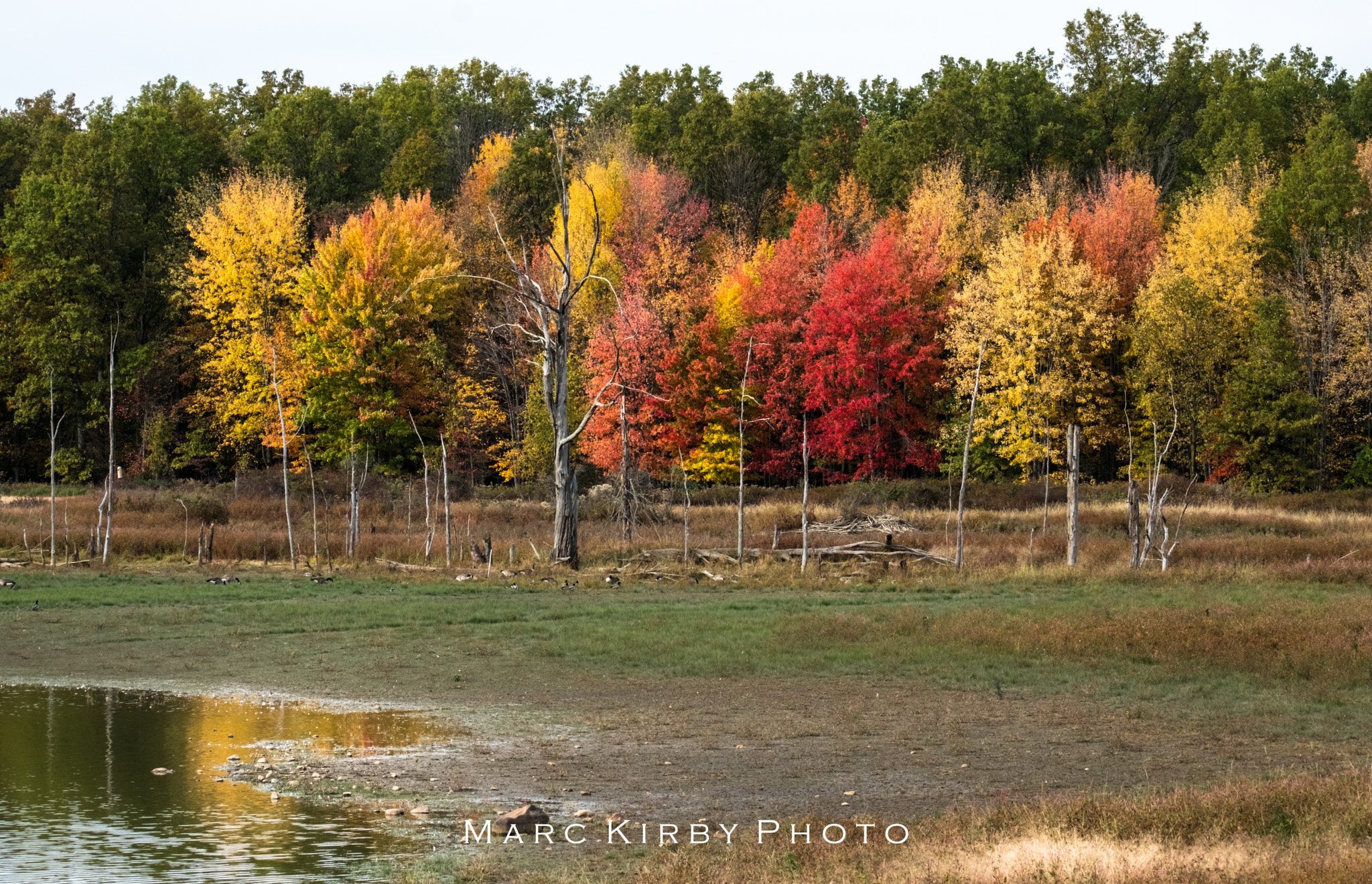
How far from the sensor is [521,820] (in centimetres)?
1170

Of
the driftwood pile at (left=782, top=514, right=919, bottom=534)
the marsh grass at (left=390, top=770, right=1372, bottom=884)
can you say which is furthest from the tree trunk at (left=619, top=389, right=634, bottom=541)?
the marsh grass at (left=390, top=770, right=1372, bottom=884)

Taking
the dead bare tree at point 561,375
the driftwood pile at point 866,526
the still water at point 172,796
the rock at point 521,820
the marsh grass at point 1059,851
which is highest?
the dead bare tree at point 561,375

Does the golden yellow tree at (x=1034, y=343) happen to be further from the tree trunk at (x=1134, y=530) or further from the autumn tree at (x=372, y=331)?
the autumn tree at (x=372, y=331)

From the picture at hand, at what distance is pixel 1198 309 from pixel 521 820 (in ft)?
183

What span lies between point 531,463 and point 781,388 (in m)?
12.6

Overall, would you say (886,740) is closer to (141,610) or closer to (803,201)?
(141,610)

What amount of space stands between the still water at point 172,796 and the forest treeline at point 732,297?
34391 mm

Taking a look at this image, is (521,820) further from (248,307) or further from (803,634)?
(248,307)

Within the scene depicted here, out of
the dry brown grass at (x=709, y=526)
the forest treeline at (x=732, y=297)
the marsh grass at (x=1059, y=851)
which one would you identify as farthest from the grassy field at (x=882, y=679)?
the forest treeline at (x=732, y=297)

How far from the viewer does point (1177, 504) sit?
53531 mm

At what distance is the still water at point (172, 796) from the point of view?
429 inches

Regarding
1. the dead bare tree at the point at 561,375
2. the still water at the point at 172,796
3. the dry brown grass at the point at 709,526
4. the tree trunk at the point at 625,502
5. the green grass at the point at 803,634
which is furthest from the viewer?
the tree trunk at the point at 625,502

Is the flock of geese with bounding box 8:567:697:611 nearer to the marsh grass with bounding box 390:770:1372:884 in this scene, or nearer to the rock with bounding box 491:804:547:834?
the rock with bounding box 491:804:547:834

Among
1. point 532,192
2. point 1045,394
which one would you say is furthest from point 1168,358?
point 532,192
